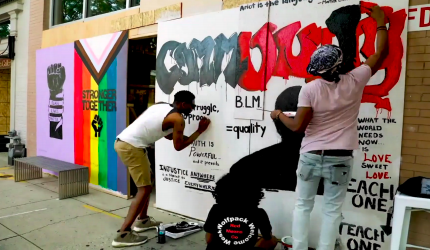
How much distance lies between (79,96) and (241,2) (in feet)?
13.0

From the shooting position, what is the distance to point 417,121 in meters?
2.99

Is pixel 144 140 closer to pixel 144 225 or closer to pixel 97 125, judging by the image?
pixel 144 225

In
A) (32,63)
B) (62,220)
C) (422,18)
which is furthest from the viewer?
(32,63)

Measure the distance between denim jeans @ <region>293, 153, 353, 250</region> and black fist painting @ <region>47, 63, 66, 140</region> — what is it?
568 cm

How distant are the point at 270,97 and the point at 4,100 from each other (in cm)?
1038

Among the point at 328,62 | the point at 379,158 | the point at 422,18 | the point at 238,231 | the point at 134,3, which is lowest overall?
the point at 238,231

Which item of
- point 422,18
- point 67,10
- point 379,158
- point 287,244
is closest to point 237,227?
point 287,244

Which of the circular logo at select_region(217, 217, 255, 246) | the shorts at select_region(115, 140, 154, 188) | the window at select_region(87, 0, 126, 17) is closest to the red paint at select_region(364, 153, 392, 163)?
the circular logo at select_region(217, 217, 255, 246)

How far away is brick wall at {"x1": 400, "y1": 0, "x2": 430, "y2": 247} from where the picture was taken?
2945mm

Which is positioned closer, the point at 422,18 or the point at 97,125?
the point at 422,18

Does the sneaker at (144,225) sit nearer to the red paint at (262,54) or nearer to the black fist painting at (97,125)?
the red paint at (262,54)

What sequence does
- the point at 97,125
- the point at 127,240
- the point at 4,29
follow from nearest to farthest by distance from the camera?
the point at 127,240 < the point at 97,125 < the point at 4,29

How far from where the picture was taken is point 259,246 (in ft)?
10.5

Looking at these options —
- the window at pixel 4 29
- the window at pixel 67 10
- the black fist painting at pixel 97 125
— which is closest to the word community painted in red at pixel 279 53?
the black fist painting at pixel 97 125
